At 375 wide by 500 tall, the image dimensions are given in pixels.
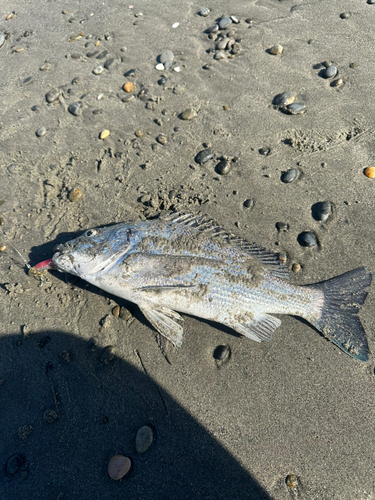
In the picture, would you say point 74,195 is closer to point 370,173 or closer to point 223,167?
point 223,167

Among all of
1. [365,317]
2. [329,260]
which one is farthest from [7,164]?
[365,317]

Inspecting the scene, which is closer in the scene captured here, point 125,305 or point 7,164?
point 125,305

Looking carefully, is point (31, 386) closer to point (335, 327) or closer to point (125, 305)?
point (125, 305)

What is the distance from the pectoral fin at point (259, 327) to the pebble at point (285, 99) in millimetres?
3832

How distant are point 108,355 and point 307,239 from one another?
3.12 m

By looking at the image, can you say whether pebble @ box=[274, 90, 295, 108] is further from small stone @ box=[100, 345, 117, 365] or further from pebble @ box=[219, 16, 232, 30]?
small stone @ box=[100, 345, 117, 365]

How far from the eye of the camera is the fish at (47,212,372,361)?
3.55 metres

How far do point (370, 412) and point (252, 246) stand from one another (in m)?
2.31

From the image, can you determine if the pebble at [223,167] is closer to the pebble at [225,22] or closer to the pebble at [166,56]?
the pebble at [166,56]

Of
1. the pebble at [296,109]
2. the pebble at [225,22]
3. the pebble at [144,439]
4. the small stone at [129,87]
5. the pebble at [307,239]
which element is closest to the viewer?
the pebble at [144,439]

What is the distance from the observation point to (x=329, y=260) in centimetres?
396

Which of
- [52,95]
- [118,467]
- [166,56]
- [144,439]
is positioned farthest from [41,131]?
[118,467]

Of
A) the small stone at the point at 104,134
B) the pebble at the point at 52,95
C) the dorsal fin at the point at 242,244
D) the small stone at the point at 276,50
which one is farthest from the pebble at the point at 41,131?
the small stone at the point at 276,50

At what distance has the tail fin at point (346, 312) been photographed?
3428mm
